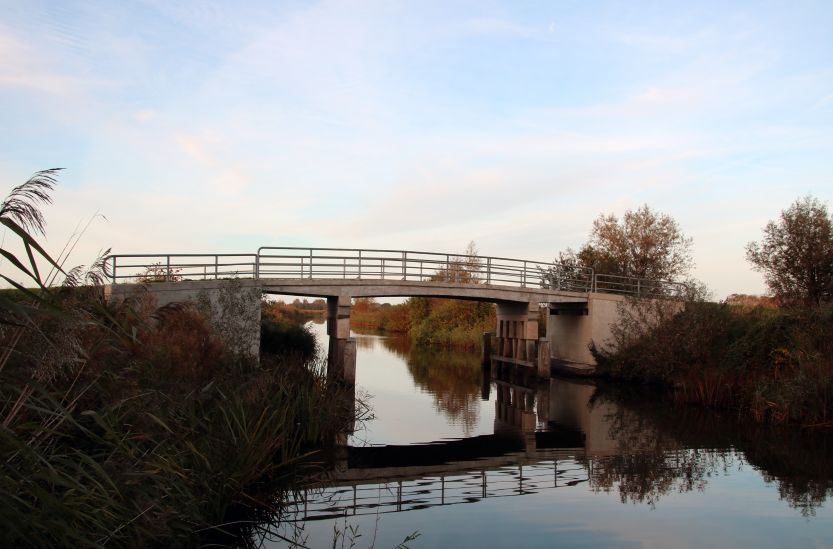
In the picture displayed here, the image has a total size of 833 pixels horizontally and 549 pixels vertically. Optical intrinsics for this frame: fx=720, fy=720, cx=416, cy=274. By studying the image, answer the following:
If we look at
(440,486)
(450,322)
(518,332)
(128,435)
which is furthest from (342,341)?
(450,322)

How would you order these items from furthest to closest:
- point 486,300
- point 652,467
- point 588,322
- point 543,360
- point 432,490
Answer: point 588,322 → point 486,300 → point 543,360 → point 652,467 → point 432,490

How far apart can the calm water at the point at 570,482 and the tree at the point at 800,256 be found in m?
14.8

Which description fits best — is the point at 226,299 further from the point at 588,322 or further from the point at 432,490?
the point at 588,322

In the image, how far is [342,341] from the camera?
25.0 meters

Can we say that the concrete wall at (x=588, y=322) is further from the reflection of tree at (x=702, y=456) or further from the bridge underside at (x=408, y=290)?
the reflection of tree at (x=702, y=456)

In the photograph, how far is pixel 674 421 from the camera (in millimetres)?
18953

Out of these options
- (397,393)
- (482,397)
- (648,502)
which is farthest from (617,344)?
(648,502)

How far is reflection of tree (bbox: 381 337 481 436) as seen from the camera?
20969 mm

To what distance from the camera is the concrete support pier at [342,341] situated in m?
24.1

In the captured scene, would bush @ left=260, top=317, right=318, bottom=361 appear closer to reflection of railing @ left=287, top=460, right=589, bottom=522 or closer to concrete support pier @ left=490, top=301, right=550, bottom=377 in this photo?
concrete support pier @ left=490, top=301, right=550, bottom=377

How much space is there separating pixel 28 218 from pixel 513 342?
3125 centimetres

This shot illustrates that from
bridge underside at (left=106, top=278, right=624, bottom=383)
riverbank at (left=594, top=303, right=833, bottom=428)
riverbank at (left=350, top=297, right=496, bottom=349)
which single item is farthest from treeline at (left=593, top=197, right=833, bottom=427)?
riverbank at (left=350, top=297, right=496, bottom=349)

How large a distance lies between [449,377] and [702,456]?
1696cm

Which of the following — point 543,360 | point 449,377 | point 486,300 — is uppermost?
point 486,300
